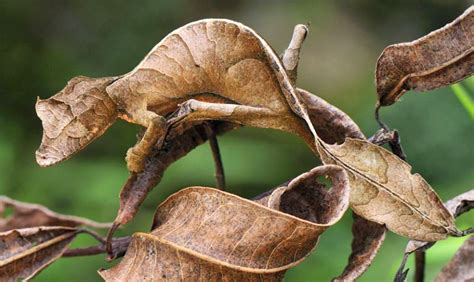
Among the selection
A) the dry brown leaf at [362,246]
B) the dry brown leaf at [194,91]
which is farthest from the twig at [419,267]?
the dry brown leaf at [194,91]

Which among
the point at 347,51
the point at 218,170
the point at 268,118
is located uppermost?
the point at 268,118

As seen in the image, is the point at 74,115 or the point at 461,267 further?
the point at 461,267

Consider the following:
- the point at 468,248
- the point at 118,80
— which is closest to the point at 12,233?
the point at 118,80

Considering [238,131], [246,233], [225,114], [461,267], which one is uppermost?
[225,114]

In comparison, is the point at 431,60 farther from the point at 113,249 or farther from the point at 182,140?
the point at 113,249

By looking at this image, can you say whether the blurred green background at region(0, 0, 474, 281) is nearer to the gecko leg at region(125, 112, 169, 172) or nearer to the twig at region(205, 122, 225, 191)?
the twig at region(205, 122, 225, 191)

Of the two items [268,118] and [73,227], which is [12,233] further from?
[268,118]

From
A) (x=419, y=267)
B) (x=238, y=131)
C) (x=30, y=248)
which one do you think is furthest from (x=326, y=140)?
(x=238, y=131)
